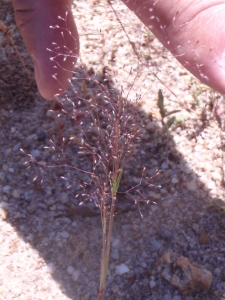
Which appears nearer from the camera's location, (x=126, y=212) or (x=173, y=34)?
(x=173, y=34)

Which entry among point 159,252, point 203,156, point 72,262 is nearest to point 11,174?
point 72,262

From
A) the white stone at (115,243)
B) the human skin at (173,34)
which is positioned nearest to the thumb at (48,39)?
the human skin at (173,34)

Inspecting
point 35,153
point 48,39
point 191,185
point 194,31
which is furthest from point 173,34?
point 35,153

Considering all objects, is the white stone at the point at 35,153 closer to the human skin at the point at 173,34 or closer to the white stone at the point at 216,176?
the human skin at the point at 173,34

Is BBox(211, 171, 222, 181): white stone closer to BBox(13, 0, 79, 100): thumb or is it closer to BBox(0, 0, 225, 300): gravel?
BBox(0, 0, 225, 300): gravel

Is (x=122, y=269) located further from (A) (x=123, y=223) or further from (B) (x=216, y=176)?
(B) (x=216, y=176)

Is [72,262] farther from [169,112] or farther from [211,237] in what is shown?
[169,112]
